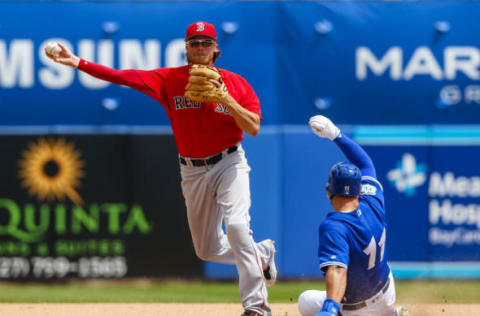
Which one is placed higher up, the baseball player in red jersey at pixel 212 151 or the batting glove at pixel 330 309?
the baseball player in red jersey at pixel 212 151

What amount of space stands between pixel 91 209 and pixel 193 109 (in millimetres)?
3296

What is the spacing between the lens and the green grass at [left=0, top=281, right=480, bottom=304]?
6.68m

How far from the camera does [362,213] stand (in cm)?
397

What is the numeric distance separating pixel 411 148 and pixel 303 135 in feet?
3.44

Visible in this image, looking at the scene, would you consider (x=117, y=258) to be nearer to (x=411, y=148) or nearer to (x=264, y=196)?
(x=264, y=196)

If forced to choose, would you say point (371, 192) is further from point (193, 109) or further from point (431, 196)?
point (431, 196)

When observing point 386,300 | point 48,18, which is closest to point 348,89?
point 48,18

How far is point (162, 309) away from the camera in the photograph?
5.92 metres

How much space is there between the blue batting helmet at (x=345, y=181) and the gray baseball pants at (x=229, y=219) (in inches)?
40.4

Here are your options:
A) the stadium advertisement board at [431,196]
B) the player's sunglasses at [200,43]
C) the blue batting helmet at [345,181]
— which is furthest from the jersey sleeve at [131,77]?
the stadium advertisement board at [431,196]

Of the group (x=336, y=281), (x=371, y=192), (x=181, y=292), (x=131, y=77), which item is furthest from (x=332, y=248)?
(x=181, y=292)

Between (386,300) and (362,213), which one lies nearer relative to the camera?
(362,213)

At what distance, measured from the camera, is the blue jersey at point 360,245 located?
3758 mm

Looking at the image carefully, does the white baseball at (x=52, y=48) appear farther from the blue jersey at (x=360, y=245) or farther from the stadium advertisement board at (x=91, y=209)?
the stadium advertisement board at (x=91, y=209)
